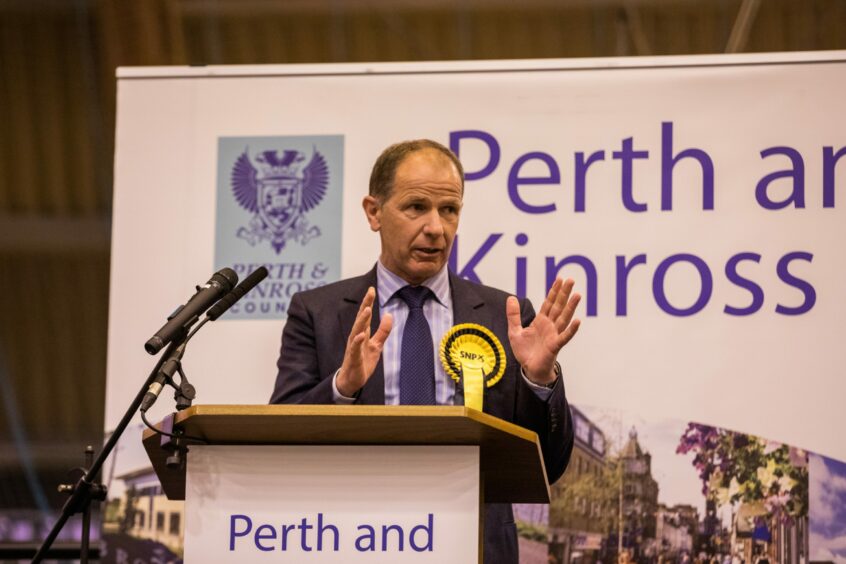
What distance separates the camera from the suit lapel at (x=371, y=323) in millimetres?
2957

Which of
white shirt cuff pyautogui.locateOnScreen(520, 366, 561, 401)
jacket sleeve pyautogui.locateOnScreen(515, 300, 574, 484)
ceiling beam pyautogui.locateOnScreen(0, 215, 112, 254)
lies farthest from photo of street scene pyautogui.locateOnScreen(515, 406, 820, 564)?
ceiling beam pyautogui.locateOnScreen(0, 215, 112, 254)

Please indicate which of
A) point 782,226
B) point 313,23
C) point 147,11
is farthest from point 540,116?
point 147,11

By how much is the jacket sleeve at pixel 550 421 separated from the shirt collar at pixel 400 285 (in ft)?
1.21

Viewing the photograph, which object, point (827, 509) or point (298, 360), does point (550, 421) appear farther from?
point (827, 509)

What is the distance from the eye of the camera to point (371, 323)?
313 centimetres

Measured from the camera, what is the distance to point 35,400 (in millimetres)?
5133

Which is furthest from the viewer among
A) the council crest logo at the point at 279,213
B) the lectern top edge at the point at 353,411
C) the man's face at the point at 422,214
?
the council crest logo at the point at 279,213

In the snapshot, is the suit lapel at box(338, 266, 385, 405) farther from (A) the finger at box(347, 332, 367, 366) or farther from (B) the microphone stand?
(B) the microphone stand

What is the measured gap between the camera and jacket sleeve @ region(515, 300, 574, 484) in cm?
275

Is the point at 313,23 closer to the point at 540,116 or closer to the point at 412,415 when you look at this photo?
the point at 540,116

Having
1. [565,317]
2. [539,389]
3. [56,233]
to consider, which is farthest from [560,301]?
[56,233]

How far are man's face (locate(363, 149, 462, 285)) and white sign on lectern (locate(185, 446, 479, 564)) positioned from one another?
96 cm

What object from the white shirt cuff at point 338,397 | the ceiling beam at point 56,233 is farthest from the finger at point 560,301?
the ceiling beam at point 56,233

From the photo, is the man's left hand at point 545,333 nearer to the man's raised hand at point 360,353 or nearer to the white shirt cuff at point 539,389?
the white shirt cuff at point 539,389
